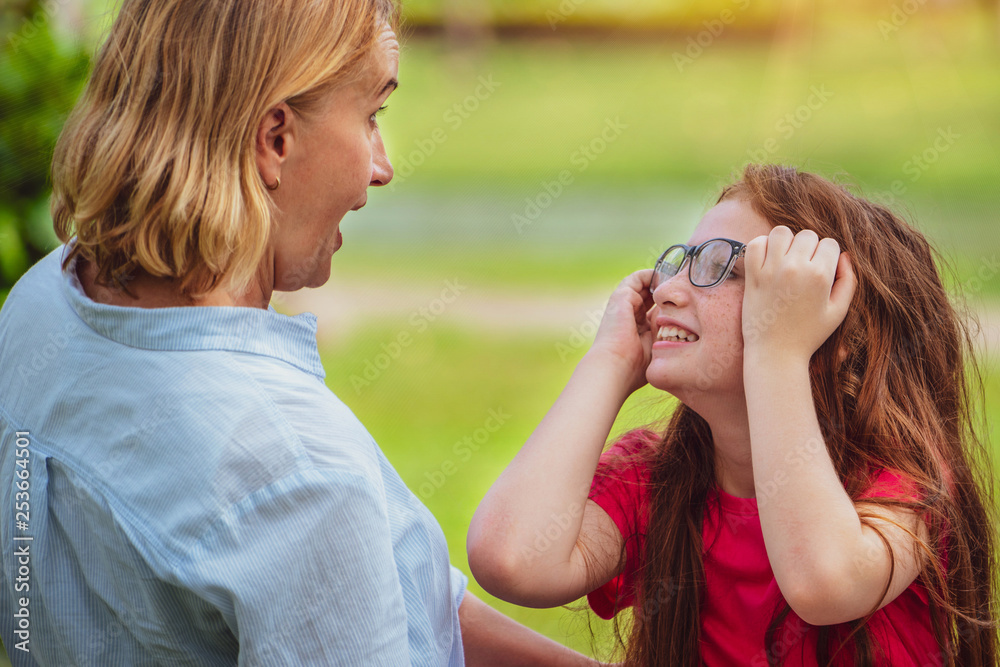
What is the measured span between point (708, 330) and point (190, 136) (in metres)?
1.15

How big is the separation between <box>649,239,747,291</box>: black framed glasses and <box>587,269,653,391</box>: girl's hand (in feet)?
0.56

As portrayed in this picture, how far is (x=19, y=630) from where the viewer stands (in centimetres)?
132

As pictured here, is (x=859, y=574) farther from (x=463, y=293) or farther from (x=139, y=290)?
(x=463, y=293)

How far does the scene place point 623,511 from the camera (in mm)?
2047

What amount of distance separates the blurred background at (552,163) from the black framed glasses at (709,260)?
1.05 ft

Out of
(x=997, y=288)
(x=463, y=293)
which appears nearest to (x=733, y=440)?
(x=997, y=288)
